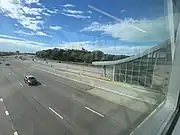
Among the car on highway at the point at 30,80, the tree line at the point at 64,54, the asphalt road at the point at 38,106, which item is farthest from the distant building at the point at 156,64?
the car on highway at the point at 30,80

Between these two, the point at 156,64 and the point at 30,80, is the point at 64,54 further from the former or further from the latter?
the point at 156,64

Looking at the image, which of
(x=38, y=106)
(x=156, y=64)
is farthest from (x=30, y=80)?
(x=156, y=64)

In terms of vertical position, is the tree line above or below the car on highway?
above

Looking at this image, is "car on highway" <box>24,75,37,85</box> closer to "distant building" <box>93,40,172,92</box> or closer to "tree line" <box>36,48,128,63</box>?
"tree line" <box>36,48,128,63</box>

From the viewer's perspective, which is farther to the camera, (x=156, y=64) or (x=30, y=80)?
(x=156, y=64)

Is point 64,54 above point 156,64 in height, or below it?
above

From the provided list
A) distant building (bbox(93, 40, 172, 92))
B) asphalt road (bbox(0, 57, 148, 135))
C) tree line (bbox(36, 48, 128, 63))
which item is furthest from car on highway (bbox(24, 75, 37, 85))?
distant building (bbox(93, 40, 172, 92))

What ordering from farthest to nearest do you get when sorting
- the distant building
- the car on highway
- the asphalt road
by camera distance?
the distant building, the car on highway, the asphalt road

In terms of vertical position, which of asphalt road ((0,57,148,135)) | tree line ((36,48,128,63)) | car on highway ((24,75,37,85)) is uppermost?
tree line ((36,48,128,63))

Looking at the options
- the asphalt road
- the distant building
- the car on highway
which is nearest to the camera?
the asphalt road

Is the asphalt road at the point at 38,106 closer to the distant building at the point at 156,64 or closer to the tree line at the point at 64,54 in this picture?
the tree line at the point at 64,54

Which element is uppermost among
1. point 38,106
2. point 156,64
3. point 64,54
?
point 64,54

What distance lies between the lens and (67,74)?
4.66 ft

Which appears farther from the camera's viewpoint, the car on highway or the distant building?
the distant building
